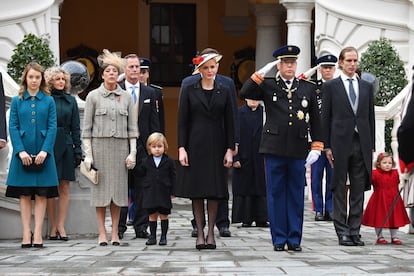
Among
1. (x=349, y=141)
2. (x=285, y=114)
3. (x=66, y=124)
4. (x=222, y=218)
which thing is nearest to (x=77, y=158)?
(x=66, y=124)

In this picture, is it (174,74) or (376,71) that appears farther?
(174,74)

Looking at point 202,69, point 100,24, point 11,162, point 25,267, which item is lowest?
point 25,267

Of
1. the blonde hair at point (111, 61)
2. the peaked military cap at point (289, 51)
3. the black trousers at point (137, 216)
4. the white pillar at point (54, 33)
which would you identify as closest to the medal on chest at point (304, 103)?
the peaked military cap at point (289, 51)

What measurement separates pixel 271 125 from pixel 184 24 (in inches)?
623

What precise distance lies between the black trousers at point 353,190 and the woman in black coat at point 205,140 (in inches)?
42.4

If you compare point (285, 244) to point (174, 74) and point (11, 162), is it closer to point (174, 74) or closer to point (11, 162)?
point (11, 162)

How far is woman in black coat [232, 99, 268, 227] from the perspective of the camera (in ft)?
45.5

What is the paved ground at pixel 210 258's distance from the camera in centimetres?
883

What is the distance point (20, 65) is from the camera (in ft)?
58.3

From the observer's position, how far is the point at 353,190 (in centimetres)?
1126

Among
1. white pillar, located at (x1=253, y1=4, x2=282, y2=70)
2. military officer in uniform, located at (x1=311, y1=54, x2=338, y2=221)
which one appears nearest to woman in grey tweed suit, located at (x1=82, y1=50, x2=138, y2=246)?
military officer in uniform, located at (x1=311, y1=54, x2=338, y2=221)

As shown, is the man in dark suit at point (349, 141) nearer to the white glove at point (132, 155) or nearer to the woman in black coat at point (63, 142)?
the white glove at point (132, 155)

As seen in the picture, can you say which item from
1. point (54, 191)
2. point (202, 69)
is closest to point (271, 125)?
point (202, 69)

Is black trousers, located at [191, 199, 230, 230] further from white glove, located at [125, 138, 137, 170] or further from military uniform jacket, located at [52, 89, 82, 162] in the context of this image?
military uniform jacket, located at [52, 89, 82, 162]
